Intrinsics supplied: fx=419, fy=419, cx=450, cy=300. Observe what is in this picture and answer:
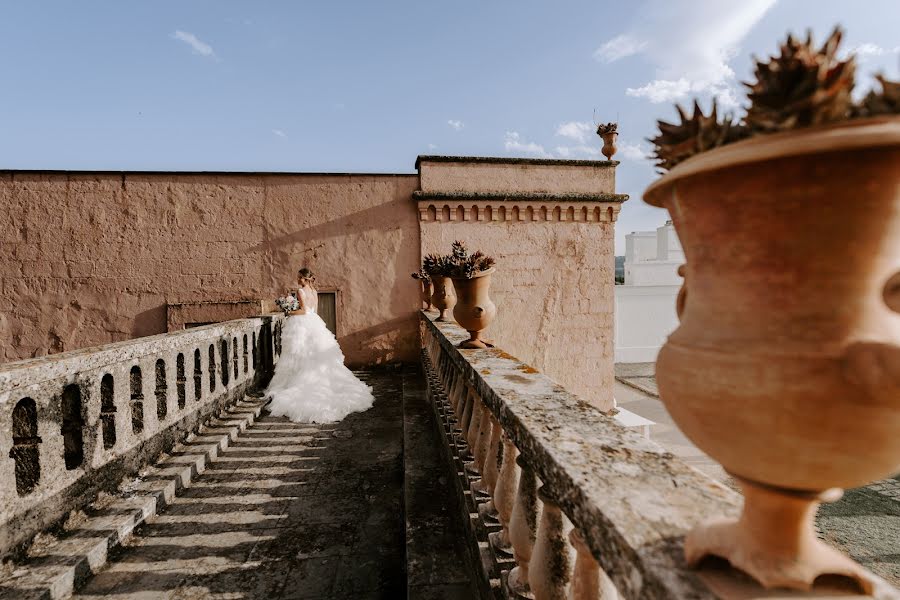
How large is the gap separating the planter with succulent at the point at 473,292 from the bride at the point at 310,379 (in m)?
2.52

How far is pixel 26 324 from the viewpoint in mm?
8797

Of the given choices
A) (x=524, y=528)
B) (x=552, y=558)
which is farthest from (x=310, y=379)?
(x=552, y=558)

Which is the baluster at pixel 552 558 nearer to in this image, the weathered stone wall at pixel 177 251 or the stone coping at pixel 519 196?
the weathered stone wall at pixel 177 251

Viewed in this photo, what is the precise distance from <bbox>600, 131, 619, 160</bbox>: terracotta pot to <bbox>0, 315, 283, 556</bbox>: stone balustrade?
990 cm

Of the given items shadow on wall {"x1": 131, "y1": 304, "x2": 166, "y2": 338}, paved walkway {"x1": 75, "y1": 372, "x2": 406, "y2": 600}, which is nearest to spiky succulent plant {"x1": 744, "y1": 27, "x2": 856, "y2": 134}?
paved walkway {"x1": 75, "y1": 372, "x2": 406, "y2": 600}

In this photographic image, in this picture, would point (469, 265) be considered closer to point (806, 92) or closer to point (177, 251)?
point (806, 92)

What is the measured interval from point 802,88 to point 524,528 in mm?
1459

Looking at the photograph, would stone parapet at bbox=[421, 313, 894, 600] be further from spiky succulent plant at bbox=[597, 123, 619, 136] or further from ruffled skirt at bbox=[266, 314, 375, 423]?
spiky succulent plant at bbox=[597, 123, 619, 136]

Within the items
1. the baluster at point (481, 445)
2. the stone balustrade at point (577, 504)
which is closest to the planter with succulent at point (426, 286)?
the baluster at point (481, 445)

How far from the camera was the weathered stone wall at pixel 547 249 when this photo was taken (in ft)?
31.9

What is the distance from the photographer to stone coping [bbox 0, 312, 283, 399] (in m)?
2.39

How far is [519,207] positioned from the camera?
9.95 m

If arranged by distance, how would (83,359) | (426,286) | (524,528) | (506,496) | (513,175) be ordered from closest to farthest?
1. (524,528)
2. (506,496)
3. (83,359)
4. (426,286)
5. (513,175)

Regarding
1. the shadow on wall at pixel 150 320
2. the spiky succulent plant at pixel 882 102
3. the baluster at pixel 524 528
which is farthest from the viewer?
the shadow on wall at pixel 150 320
